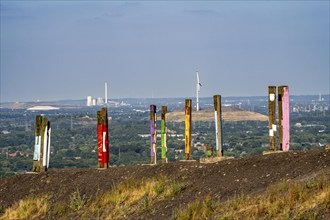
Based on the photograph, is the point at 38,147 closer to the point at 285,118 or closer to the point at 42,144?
the point at 42,144

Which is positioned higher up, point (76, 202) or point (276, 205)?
point (276, 205)

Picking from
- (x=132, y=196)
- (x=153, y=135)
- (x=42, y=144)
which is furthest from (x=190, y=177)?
(x=42, y=144)

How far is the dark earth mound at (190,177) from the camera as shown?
26297 millimetres

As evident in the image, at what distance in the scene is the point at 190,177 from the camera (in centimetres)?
2919

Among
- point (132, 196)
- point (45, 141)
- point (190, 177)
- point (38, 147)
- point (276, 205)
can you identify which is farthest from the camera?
point (38, 147)

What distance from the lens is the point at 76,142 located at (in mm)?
167000

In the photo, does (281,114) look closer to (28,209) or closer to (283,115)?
(283,115)

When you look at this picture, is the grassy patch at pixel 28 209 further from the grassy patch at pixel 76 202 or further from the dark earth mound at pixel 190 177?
the grassy patch at pixel 76 202

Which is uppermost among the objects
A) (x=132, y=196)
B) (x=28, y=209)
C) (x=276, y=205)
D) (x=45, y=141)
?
(x=45, y=141)

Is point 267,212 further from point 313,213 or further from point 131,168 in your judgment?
point 131,168

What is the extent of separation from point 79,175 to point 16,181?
219cm

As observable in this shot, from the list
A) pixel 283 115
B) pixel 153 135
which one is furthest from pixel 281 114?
pixel 153 135

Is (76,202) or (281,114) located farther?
(281,114)

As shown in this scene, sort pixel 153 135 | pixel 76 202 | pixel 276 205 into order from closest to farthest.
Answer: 1. pixel 276 205
2. pixel 76 202
3. pixel 153 135
